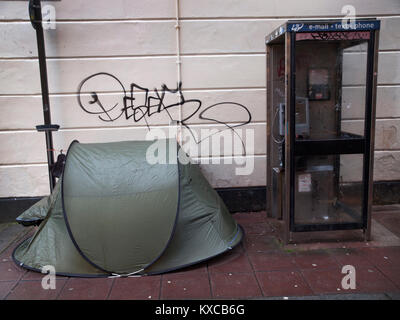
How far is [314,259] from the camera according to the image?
3.93 meters

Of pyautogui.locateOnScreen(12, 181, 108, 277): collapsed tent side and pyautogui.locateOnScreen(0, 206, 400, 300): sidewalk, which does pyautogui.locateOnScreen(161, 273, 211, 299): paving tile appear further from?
pyautogui.locateOnScreen(12, 181, 108, 277): collapsed tent side

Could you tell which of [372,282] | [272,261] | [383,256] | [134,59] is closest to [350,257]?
[383,256]

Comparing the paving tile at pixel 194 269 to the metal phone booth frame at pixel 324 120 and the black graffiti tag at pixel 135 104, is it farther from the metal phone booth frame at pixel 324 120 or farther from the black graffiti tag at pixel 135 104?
the black graffiti tag at pixel 135 104

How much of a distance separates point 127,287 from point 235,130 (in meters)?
2.69

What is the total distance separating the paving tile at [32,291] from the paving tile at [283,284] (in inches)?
73.5

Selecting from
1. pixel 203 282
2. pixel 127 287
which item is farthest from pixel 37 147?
pixel 203 282

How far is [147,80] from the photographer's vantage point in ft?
16.8

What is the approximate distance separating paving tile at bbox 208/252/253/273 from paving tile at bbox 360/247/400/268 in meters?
1.28

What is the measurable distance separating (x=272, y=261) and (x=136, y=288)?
1.42 meters

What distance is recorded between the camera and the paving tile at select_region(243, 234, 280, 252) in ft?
13.9

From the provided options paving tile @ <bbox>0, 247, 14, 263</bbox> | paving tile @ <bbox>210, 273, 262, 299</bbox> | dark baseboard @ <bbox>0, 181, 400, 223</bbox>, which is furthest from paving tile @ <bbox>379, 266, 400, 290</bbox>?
paving tile @ <bbox>0, 247, 14, 263</bbox>

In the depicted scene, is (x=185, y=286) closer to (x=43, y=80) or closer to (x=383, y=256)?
(x=383, y=256)

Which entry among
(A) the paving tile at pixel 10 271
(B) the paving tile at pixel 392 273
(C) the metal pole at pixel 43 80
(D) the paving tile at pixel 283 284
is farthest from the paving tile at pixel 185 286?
(C) the metal pole at pixel 43 80

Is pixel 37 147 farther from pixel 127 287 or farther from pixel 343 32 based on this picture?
pixel 343 32
